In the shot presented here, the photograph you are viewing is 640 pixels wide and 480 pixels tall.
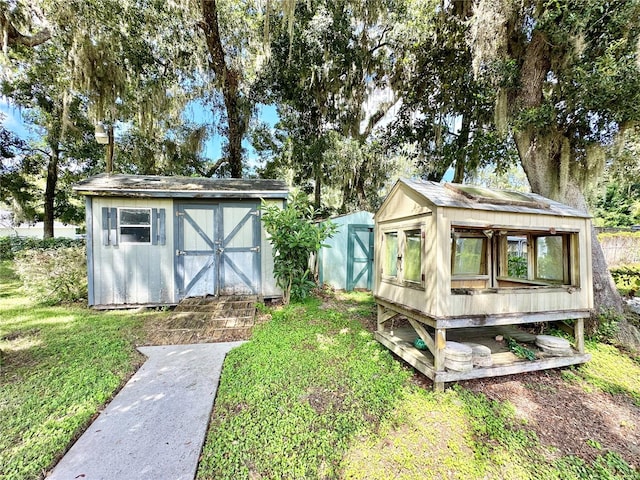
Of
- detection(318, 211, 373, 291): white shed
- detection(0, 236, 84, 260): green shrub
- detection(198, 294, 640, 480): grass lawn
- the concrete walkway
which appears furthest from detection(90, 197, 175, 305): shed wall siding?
detection(0, 236, 84, 260): green shrub

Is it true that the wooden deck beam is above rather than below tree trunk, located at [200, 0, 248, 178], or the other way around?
below

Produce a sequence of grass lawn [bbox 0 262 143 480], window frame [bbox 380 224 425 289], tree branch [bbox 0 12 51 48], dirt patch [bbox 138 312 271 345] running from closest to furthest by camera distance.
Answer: grass lawn [bbox 0 262 143 480], window frame [bbox 380 224 425 289], dirt patch [bbox 138 312 271 345], tree branch [bbox 0 12 51 48]

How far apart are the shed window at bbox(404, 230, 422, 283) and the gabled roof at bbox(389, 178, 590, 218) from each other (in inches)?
21.4

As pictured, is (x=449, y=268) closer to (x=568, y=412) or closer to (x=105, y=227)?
(x=568, y=412)

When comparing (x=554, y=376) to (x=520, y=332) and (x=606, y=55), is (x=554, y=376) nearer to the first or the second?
(x=520, y=332)

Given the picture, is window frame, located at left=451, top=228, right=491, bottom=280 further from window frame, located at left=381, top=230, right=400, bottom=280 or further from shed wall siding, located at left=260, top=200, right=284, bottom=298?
shed wall siding, located at left=260, top=200, right=284, bottom=298

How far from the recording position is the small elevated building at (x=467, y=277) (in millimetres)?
2576

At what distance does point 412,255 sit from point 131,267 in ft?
16.4

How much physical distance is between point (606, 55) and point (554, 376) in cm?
402

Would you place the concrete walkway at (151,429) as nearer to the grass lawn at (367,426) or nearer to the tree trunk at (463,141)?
the grass lawn at (367,426)

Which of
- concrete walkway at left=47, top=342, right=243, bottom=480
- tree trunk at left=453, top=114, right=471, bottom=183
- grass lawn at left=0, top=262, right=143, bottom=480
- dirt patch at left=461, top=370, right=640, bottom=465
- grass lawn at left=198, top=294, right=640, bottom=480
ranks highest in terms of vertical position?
tree trunk at left=453, top=114, right=471, bottom=183

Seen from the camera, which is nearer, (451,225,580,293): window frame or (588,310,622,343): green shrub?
(451,225,580,293): window frame

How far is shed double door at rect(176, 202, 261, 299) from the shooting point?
5.11m

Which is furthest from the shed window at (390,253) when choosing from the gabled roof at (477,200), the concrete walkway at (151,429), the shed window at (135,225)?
the shed window at (135,225)
